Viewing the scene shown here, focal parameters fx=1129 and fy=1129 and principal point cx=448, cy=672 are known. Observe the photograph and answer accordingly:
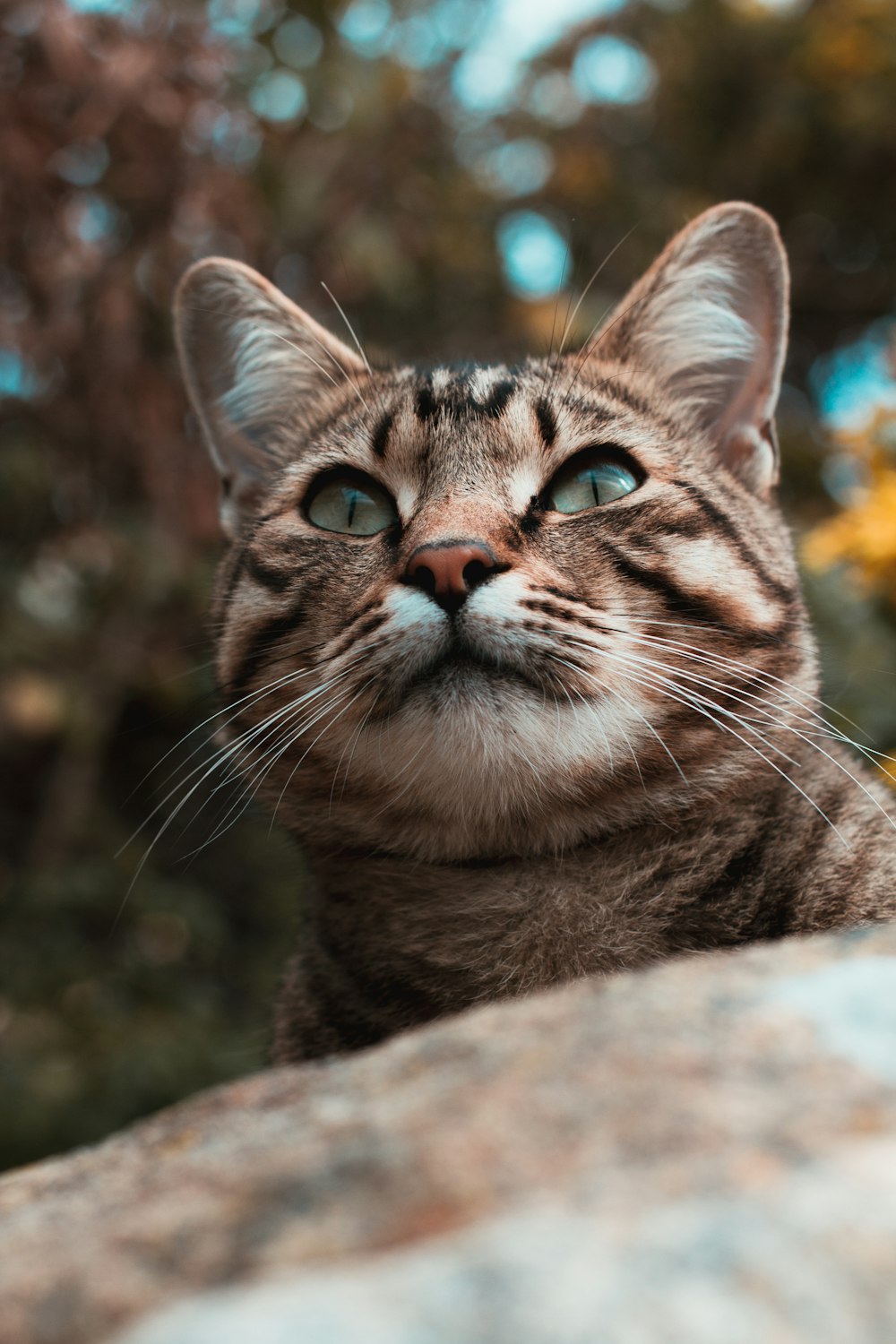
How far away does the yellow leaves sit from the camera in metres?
3.87

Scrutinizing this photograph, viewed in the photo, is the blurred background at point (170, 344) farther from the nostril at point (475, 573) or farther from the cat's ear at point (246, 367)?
the nostril at point (475, 573)

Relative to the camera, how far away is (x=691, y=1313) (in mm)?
863

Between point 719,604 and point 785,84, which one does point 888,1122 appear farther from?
point 785,84

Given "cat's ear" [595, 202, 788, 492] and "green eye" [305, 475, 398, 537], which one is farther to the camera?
"cat's ear" [595, 202, 788, 492]

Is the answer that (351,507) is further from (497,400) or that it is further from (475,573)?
(475,573)

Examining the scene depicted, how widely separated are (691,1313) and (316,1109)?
563mm

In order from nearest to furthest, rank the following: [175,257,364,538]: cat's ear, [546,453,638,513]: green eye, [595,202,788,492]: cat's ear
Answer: [546,453,638,513]: green eye, [595,202,788,492]: cat's ear, [175,257,364,538]: cat's ear

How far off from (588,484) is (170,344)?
407 centimetres

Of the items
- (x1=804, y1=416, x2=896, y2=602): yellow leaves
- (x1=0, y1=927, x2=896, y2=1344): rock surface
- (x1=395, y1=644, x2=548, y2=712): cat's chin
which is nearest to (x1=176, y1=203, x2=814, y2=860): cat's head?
(x1=395, y1=644, x2=548, y2=712): cat's chin

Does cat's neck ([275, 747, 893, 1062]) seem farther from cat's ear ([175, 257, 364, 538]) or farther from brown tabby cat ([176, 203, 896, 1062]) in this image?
cat's ear ([175, 257, 364, 538])

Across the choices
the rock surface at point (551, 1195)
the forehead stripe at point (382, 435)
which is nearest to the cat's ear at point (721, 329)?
the forehead stripe at point (382, 435)

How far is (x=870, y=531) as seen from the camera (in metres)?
3.87

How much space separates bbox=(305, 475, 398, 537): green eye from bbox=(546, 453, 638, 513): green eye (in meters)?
0.39

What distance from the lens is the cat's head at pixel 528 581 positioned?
2168 millimetres
